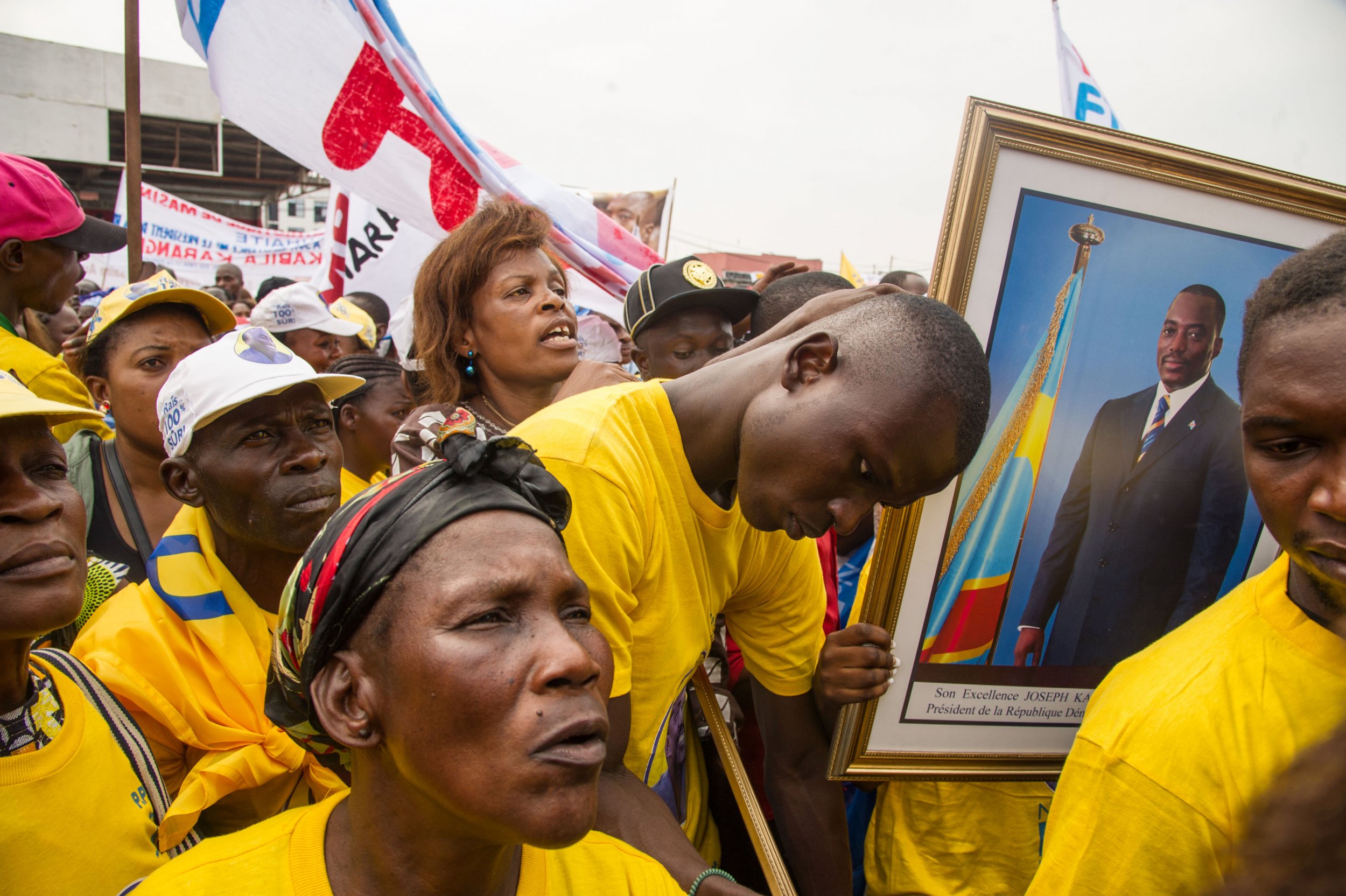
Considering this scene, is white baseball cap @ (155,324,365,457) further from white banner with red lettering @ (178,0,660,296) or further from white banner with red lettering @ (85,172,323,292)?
white banner with red lettering @ (85,172,323,292)

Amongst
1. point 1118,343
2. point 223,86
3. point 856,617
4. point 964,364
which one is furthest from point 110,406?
point 1118,343

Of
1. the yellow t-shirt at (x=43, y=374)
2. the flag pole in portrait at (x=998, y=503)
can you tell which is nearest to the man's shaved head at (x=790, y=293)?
the flag pole in portrait at (x=998, y=503)

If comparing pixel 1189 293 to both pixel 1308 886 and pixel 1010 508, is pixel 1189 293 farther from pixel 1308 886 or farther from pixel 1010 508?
pixel 1308 886

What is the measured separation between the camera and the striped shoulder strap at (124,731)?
61.6 inches

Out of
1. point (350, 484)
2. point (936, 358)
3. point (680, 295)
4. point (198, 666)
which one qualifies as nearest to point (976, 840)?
point (936, 358)

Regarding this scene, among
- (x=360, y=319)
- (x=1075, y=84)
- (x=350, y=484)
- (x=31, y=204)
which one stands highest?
(x=1075, y=84)

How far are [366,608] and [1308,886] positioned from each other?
1100mm

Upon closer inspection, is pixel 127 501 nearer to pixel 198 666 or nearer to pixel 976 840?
pixel 198 666

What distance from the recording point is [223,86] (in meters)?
3.68

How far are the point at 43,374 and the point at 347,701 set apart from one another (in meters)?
2.73

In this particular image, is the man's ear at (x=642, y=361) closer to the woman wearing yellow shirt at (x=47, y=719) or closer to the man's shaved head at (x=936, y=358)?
the man's shaved head at (x=936, y=358)

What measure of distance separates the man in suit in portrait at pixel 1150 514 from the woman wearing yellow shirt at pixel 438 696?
Result: 1261mm

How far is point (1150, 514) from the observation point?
196 cm

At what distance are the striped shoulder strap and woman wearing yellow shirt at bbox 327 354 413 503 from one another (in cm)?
221
